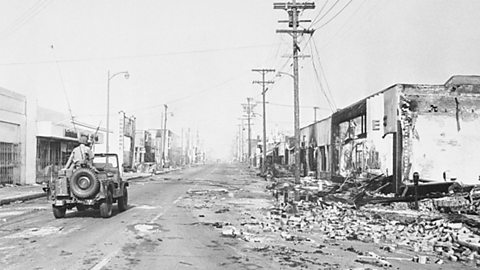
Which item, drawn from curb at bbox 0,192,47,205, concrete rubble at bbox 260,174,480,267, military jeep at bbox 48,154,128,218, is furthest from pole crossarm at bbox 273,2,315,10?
military jeep at bbox 48,154,128,218

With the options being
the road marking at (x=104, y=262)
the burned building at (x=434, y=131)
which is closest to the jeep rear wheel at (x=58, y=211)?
the road marking at (x=104, y=262)

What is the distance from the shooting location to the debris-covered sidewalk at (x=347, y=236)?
10.7 metres

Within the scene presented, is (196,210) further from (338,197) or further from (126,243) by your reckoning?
(126,243)

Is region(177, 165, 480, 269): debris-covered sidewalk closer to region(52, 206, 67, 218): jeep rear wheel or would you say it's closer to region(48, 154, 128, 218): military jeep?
region(48, 154, 128, 218): military jeep

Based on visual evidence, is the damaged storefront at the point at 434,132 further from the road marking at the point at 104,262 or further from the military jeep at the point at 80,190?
the road marking at the point at 104,262

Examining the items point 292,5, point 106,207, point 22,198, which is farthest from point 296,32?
point 106,207

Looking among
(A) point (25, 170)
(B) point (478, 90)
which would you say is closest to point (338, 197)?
(B) point (478, 90)

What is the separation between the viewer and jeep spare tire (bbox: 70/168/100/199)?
16.7 meters

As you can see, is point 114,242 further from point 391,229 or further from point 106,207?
point 391,229

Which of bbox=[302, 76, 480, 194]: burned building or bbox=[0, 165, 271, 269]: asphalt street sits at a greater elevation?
bbox=[302, 76, 480, 194]: burned building

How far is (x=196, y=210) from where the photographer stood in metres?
20.9

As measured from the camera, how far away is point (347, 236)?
14.0m

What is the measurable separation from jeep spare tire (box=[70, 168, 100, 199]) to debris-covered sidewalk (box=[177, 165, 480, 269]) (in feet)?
10.9

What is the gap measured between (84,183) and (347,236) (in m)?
7.86
